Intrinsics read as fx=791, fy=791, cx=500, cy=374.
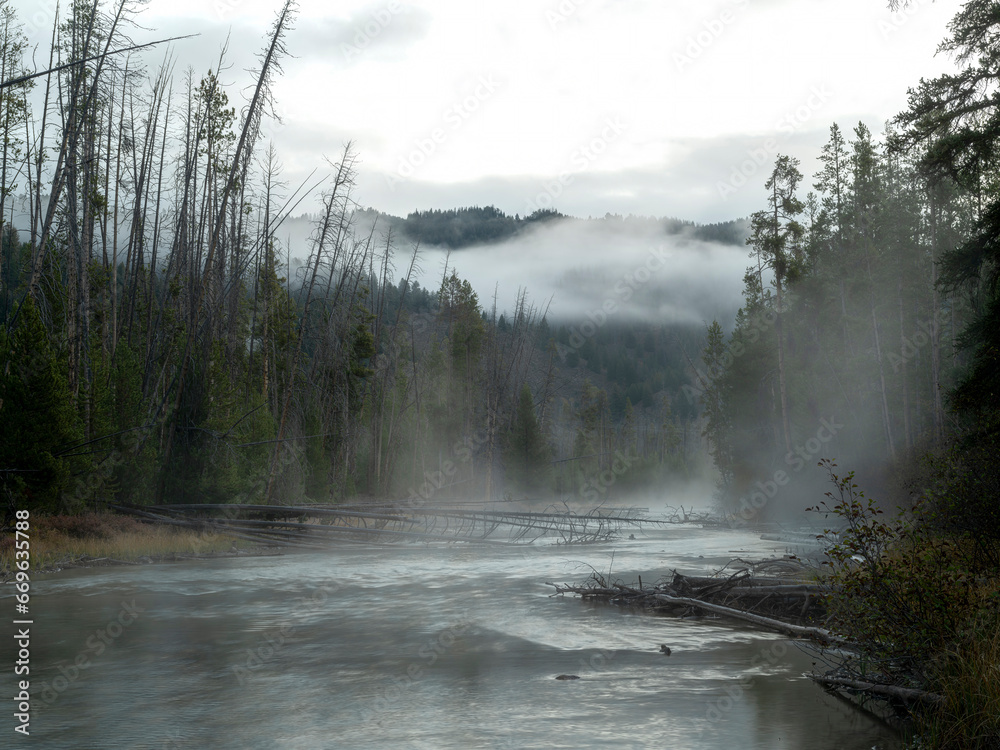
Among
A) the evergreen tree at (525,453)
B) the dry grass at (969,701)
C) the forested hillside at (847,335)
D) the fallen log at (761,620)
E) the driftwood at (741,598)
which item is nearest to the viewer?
the dry grass at (969,701)

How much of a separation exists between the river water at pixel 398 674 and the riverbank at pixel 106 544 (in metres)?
2.24

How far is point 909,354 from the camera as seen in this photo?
3978 centimetres

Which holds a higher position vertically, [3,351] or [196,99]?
[196,99]

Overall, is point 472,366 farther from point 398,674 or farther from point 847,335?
point 398,674

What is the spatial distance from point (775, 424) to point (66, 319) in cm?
3838

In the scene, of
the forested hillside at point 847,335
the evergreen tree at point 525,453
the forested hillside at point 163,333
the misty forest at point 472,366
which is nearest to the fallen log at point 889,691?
the misty forest at point 472,366

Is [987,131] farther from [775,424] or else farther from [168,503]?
[775,424]

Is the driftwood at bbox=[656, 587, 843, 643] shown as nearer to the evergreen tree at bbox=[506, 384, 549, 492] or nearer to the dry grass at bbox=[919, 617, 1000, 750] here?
the dry grass at bbox=[919, 617, 1000, 750]

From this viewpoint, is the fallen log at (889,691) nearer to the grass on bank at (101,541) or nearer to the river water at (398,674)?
the river water at (398,674)

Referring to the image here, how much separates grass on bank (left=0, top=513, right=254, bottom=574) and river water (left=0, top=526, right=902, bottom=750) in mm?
2316

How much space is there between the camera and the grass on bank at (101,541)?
57.9 ft

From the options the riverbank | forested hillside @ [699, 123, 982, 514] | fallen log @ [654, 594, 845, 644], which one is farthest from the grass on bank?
forested hillside @ [699, 123, 982, 514]

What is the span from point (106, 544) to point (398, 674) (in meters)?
13.5

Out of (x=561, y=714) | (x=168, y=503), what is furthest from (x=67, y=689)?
(x=168, y=503)
